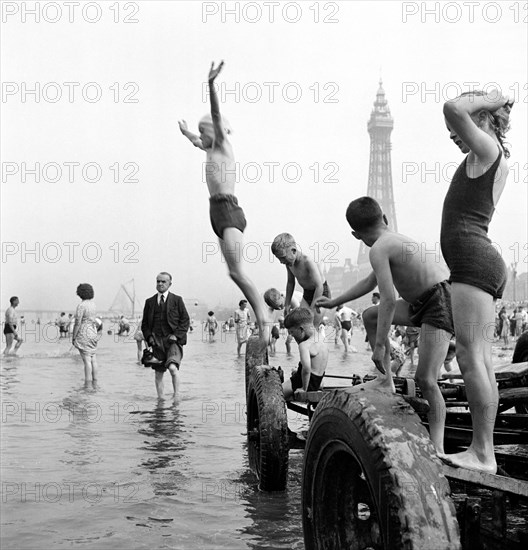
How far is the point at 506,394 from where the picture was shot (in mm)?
4410

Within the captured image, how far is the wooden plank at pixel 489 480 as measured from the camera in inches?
98.8

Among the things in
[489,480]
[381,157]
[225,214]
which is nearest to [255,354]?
[225,214]

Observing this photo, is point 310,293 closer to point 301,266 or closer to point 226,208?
point 301,266

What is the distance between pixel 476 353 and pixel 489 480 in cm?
71

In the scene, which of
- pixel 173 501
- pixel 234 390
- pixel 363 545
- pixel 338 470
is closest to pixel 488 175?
pixel 338 470

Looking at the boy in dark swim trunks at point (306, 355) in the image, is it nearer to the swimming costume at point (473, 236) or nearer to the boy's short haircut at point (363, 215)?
the boy's short haircut at point (363, 215)

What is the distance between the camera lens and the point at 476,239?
3.27 meters

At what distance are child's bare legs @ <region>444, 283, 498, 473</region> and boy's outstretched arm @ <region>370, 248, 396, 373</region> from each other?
0.55 meters

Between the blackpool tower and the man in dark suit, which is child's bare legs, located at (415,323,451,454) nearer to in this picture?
the man in dark suit

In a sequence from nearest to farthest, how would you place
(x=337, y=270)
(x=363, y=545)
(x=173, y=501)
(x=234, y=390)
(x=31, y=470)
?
(x=363, y=545), (x=173, y=501), (x=31, y=470), (x=234, y=390), (x=337, y=270)

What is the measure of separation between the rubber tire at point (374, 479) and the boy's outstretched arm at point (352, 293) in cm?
135

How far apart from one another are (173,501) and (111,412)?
4.86m

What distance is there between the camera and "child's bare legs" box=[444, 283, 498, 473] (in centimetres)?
317

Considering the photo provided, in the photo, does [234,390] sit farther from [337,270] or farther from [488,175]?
[337,270]
